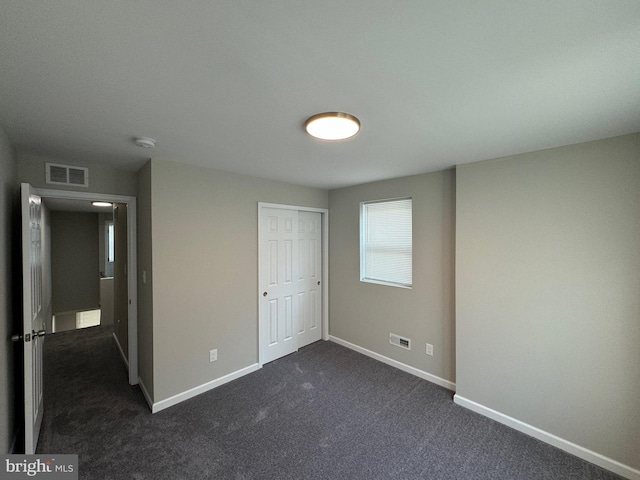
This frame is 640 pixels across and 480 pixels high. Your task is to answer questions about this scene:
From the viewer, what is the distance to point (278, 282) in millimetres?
3547

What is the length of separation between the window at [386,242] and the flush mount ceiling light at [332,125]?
70.4 inches

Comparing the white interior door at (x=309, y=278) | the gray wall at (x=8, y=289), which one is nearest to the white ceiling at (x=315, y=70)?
the gray wall at (x=8, y=289)

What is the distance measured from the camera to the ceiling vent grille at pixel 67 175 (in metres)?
2.34

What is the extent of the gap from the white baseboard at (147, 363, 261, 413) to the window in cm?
185

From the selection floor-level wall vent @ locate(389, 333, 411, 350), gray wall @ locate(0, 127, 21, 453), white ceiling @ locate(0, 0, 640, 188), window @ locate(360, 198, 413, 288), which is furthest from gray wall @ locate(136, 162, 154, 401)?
floor-level wall vent @ locate(389, 333, 411, 350)

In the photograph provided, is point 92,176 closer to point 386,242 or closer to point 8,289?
point 8,289

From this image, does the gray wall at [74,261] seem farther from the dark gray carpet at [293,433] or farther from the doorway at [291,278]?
the doorway at [291,278]

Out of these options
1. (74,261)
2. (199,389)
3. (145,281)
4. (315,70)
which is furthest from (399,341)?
(74,261)

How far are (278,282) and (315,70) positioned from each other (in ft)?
9.19

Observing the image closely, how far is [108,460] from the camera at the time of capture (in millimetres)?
1883

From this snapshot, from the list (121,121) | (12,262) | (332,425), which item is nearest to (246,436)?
(332,425)

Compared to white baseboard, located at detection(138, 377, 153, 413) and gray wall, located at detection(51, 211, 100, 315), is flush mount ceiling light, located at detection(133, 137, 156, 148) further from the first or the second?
gray wall, located at detection(51, 211, 100, 315)

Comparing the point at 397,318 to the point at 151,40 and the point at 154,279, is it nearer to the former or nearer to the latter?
the point at 154,279

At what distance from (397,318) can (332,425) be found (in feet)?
4.76
